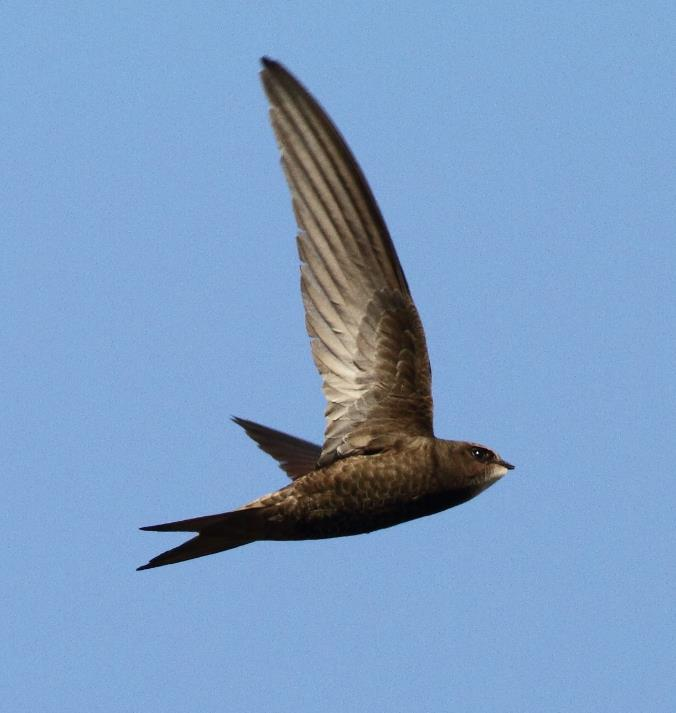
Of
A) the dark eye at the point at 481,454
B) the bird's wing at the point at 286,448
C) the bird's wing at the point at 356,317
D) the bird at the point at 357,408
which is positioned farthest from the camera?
the bird's wing at the point at 286,448

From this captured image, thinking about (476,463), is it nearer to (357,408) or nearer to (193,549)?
(357,408)

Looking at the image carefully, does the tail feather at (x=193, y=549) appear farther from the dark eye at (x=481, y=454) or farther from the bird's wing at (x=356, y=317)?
the dark eye at (x=481, y=454)

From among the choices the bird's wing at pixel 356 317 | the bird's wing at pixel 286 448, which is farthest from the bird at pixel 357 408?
the bird's wing at pixel 286 448

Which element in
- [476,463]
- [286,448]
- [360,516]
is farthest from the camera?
[286,448]

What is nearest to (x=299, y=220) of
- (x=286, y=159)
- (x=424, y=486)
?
(x=286, y=159)

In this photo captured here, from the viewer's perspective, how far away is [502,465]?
822 centimetres

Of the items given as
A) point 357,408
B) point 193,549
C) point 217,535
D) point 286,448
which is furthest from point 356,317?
point 286,448

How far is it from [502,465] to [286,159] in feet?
6.00

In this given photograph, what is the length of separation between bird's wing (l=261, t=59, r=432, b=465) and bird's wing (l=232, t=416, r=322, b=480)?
85cm

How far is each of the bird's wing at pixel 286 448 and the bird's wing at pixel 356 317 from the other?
847 mm

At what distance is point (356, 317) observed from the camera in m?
7.79

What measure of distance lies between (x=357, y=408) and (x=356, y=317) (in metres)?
0.40

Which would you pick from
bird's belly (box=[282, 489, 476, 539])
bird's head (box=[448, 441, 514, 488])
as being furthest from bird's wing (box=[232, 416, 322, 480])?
bird's head (box=[448, 441, 514, 488])

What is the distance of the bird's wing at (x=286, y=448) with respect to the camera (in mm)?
8695
